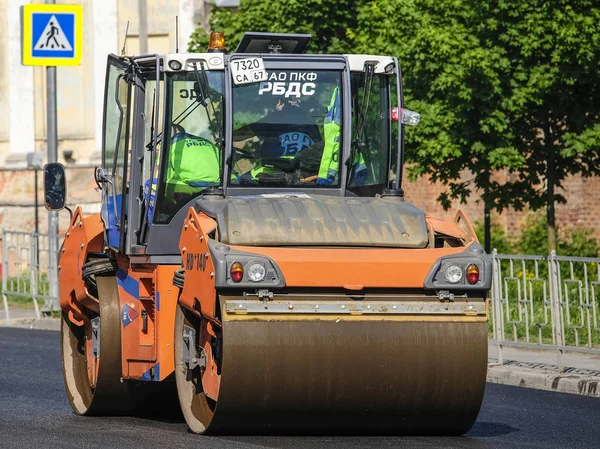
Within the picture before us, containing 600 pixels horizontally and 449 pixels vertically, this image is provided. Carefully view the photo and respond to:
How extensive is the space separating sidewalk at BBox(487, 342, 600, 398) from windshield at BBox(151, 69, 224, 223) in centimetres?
493

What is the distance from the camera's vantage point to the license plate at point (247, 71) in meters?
10.4

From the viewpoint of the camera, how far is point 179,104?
10.4 m

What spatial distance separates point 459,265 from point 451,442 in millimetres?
1110

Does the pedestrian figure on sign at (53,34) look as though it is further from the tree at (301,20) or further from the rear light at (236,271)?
the rear light at (236,271)

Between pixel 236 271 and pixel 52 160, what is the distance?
14.3 m

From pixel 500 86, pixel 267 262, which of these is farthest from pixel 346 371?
pixel 500 86

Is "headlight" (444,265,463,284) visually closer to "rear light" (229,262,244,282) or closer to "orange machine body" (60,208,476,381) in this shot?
"orange machine body" (60,208,476,381)

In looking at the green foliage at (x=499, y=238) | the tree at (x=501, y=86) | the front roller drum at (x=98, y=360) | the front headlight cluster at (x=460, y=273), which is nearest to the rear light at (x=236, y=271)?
the front headlight cluster at (x=460, y=273)

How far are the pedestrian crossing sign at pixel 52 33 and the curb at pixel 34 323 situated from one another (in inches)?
149

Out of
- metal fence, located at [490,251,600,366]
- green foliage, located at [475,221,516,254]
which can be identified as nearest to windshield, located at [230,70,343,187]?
metal fence, located at [490,251,600,366]

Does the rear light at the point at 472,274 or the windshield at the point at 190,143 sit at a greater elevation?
the windshield at the point at 190,143

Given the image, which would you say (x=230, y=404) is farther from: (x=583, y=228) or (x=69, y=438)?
(x=583, y=228)

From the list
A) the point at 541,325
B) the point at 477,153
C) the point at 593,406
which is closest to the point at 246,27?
the point at 477,153

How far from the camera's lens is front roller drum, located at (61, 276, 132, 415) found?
10.6m
